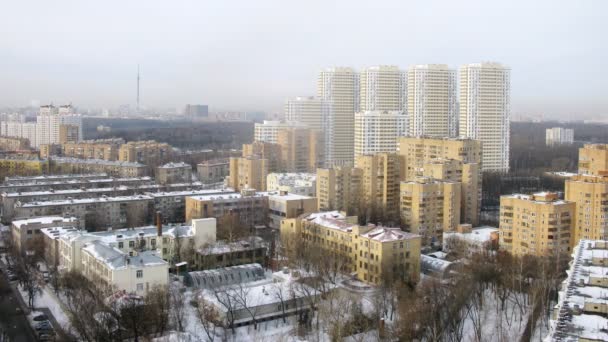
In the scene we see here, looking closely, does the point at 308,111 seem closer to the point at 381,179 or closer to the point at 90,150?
the point at 381,179

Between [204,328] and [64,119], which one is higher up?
[64,119]

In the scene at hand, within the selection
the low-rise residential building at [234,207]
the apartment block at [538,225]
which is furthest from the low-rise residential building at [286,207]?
the apartment block at [538,225]

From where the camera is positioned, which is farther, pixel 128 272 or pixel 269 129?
pixel 269 129

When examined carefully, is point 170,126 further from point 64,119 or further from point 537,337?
point 537,337

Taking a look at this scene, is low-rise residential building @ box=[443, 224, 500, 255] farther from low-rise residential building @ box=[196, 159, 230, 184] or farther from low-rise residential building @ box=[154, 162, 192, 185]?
low-rise residential building @ box=[196, 159, 230, 184]

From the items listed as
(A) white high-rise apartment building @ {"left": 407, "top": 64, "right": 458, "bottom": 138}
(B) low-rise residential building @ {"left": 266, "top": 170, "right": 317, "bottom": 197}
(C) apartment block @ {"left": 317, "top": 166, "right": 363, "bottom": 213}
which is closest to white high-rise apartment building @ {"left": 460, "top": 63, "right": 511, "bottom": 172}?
(A) white high-rise apartment building @ {"left": 407, "top": 64, "right": 458, "bottom": 138}

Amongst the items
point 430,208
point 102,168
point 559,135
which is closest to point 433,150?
point 430,208

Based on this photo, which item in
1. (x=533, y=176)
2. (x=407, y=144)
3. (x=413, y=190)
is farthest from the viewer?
(x=533, y=176)

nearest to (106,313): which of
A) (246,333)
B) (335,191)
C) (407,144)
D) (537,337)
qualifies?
(246,333)
